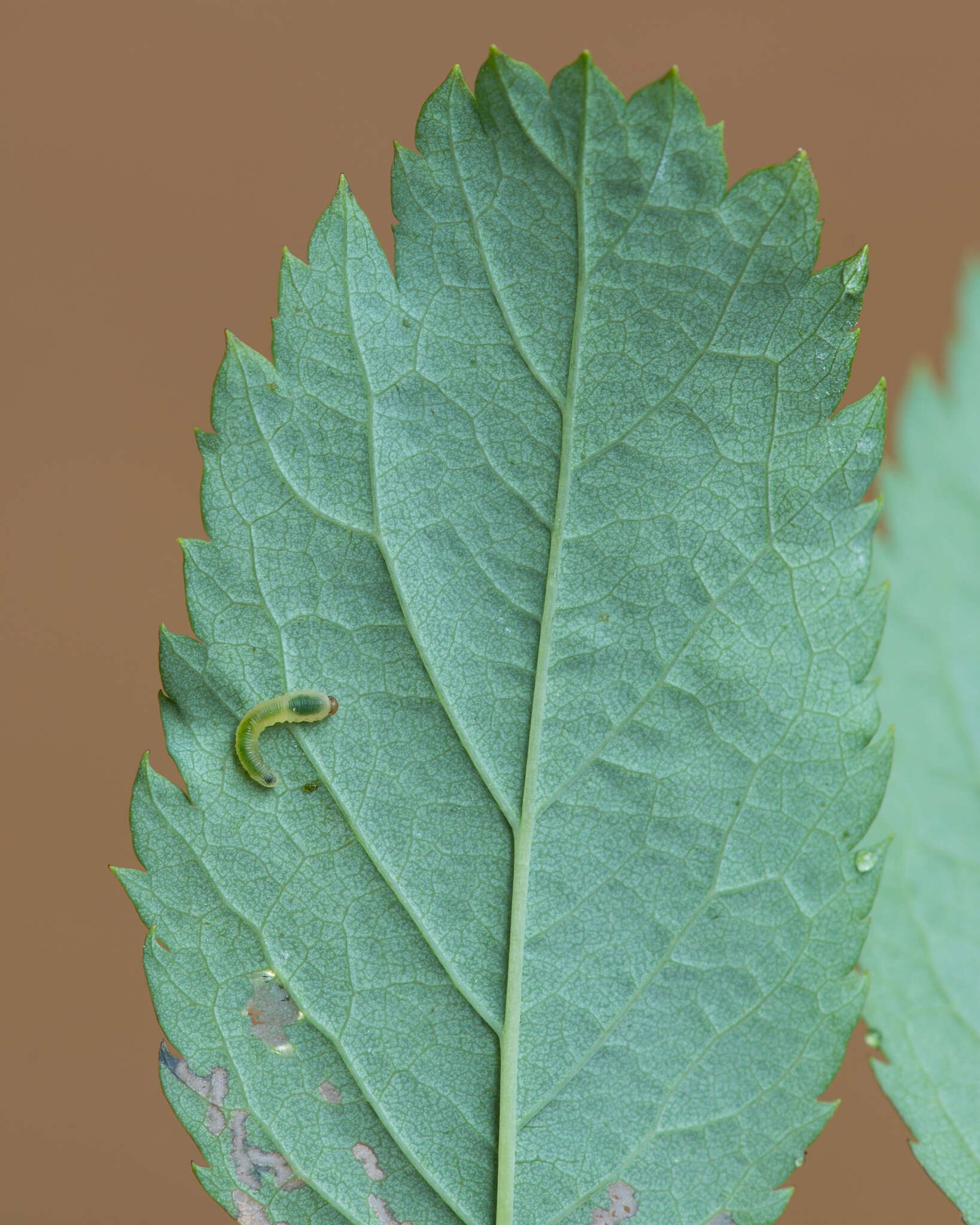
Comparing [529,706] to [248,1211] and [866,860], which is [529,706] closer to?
[866,860]

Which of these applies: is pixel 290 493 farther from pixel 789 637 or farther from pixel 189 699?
pixel 789 637

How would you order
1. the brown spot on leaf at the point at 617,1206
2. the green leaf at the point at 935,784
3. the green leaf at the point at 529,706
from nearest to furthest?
the green leaf at the point at 529,706 < the brown spot on leaf at the point at 617,1206 < the green leaf at the point at 935,784

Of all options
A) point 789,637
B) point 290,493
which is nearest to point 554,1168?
point 789,637

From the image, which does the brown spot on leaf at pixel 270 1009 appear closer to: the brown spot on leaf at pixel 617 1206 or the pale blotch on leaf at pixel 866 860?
the brown spot on leaf at pixel 617 1206

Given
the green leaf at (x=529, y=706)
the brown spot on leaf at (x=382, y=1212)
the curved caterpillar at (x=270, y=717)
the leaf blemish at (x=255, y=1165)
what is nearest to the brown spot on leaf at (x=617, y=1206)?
the green leaf at (x=529, y=706)

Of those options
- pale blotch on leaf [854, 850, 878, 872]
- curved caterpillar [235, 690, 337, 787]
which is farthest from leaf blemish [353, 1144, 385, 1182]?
pale blotch on leaf [854, 850, 878, 872]

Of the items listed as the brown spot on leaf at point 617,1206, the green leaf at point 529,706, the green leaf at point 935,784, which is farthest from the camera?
the green leaf at point 935,784

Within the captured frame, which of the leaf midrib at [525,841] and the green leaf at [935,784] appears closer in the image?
the leaf midrib at [525,841]
